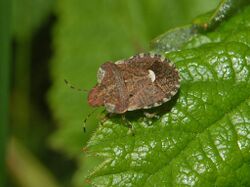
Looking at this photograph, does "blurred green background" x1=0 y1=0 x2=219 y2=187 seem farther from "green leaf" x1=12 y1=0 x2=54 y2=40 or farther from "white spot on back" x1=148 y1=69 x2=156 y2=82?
"white spot on back" x1=148 y1=69 x2=156 y2=82

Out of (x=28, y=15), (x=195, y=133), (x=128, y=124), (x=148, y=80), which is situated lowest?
(x=195, y=133)

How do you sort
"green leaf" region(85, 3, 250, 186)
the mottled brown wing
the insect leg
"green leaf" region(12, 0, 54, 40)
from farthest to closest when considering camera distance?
"green leaf" region(12, 0, 54, 40)
the mottled brown wing
the insect leg
"green leaf" region(85, 3, 250, 186)

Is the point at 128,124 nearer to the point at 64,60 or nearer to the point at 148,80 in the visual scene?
the point at 148,80

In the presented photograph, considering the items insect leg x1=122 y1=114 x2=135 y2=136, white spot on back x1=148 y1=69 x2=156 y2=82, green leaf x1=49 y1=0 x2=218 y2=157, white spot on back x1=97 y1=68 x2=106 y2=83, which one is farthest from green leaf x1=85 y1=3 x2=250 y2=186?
green leaf x1=49 y1=0 x2=218 y2=157

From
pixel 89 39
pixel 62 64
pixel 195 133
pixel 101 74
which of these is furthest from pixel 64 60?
pixel 195 133

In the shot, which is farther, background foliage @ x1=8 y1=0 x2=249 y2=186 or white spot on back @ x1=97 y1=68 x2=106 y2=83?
background foliage @ x1=8 y1=0 x2=249 y2=186

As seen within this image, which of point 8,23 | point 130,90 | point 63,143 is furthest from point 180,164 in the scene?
point 63,143

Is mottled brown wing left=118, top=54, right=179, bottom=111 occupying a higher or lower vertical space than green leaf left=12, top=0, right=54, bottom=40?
lower

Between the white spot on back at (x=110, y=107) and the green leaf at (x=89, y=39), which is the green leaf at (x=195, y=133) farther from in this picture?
the green leaf at (x=89, y=39)
